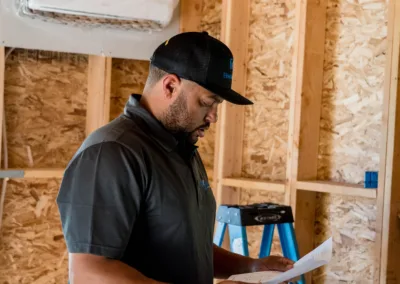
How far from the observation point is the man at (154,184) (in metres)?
1.37

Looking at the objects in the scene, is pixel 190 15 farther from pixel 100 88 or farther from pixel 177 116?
pixel 177 116

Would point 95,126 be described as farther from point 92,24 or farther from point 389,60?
point 389,60

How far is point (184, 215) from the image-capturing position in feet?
4.99

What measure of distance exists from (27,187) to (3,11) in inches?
42.5

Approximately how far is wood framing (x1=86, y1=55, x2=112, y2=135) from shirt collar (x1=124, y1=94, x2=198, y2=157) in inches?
78.6

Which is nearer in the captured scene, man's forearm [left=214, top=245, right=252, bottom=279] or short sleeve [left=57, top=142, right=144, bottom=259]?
short sleeve [left=57, top=142, right=144, bottom=259]

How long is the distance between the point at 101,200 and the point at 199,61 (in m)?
0.50

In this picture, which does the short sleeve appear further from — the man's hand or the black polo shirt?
the man's hand

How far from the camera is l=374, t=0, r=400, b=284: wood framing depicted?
8.55 ft

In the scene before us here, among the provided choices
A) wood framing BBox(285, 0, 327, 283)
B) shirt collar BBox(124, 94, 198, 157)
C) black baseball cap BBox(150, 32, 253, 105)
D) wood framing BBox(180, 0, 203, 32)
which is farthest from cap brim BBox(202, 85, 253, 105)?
wood framing BBox(180, 0, 203, 32)

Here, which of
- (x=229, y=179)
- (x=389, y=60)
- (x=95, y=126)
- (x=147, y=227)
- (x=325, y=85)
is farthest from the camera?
(x=95, y=126)

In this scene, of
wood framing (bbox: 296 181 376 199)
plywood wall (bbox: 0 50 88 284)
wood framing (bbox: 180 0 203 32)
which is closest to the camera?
wood framing (bbox: 296 181 376 199)

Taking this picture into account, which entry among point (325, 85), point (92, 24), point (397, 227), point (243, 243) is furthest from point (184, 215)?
point (92, 24)

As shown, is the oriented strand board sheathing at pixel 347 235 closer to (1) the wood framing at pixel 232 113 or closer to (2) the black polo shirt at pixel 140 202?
(1) the wood framing at pixel 232 113
